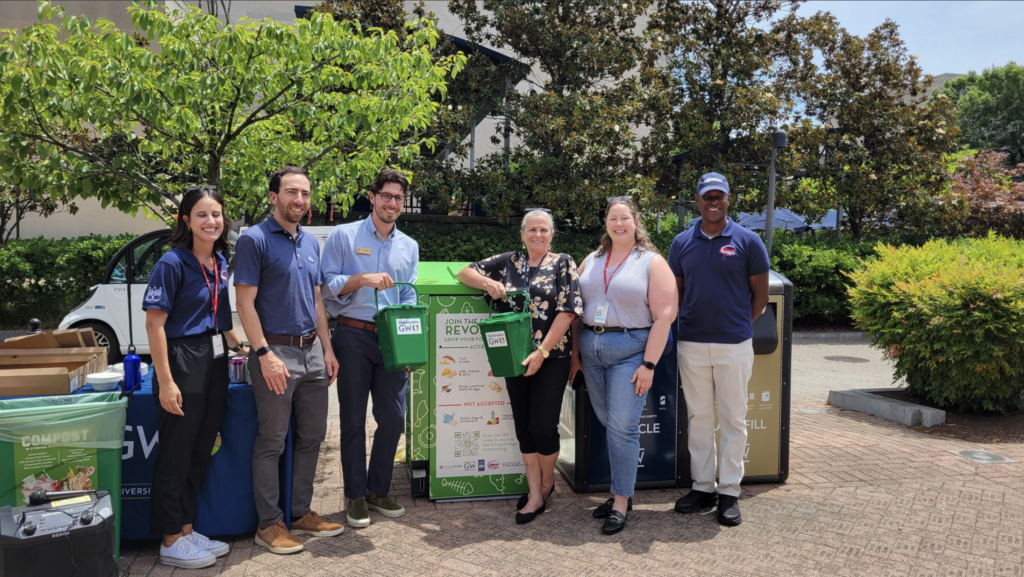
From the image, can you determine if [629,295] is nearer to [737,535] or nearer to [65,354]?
[737,535]

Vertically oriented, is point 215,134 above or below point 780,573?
above

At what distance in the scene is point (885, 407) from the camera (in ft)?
23.5

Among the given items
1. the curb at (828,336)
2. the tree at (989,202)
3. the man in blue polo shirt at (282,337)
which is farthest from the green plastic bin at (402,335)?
the tree at (989,202)

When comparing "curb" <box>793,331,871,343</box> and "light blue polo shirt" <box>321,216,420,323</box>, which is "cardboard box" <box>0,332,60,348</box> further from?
"curb" <box>793,331,871,343</box>

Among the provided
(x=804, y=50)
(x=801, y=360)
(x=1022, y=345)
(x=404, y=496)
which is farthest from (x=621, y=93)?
(x=404, y=496)

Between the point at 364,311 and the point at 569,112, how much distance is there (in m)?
10.1

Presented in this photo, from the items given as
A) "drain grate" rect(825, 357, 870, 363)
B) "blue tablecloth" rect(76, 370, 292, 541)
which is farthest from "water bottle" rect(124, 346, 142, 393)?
"drain grate" rect(825, 357, 870, 363)

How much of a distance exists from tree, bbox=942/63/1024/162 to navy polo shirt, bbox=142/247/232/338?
137 ft

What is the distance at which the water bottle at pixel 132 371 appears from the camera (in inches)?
148

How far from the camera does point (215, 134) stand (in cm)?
529

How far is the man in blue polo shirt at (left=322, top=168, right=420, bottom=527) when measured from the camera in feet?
13.6

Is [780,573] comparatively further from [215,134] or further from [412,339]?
[215,134]

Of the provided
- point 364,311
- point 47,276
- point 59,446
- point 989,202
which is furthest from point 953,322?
point 989,202

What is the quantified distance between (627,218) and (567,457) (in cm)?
184
